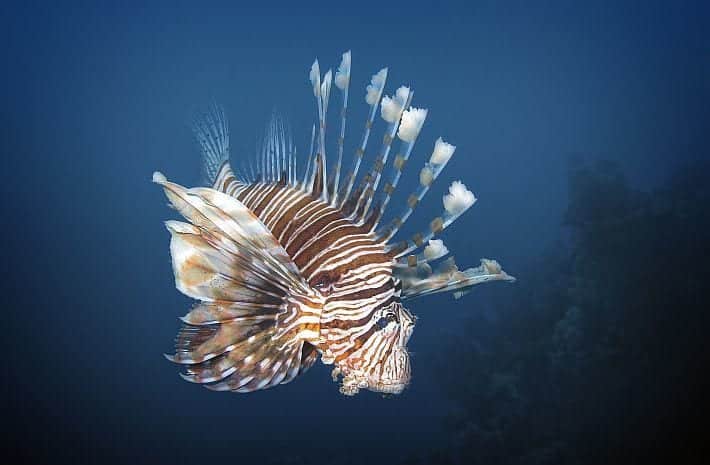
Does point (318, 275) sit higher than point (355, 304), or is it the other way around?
point (318, 275)

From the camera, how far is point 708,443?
22.4 feet

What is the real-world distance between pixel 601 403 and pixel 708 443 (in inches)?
56.5

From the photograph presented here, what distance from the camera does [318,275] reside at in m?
2.20

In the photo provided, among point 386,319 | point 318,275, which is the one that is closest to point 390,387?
point 386,319

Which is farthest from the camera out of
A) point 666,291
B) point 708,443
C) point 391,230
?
point 666,291

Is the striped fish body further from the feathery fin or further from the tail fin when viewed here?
the feathery fin

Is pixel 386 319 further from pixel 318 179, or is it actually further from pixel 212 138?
pixel 212 138

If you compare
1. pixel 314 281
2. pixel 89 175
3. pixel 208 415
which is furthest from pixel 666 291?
pixel 89 175

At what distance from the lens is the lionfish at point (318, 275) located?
1782 mm

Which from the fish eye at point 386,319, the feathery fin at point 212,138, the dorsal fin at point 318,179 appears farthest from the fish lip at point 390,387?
the feathery fin at point 212,138

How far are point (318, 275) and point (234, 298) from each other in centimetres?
43

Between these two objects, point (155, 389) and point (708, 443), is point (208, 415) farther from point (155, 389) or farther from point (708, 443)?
point (708, 443)

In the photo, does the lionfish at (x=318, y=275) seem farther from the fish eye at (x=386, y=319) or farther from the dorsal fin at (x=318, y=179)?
the dorsal fin at (x=318, y=179)

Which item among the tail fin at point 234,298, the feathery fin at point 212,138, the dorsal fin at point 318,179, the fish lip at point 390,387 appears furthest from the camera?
the feathery fin at point 212,138
